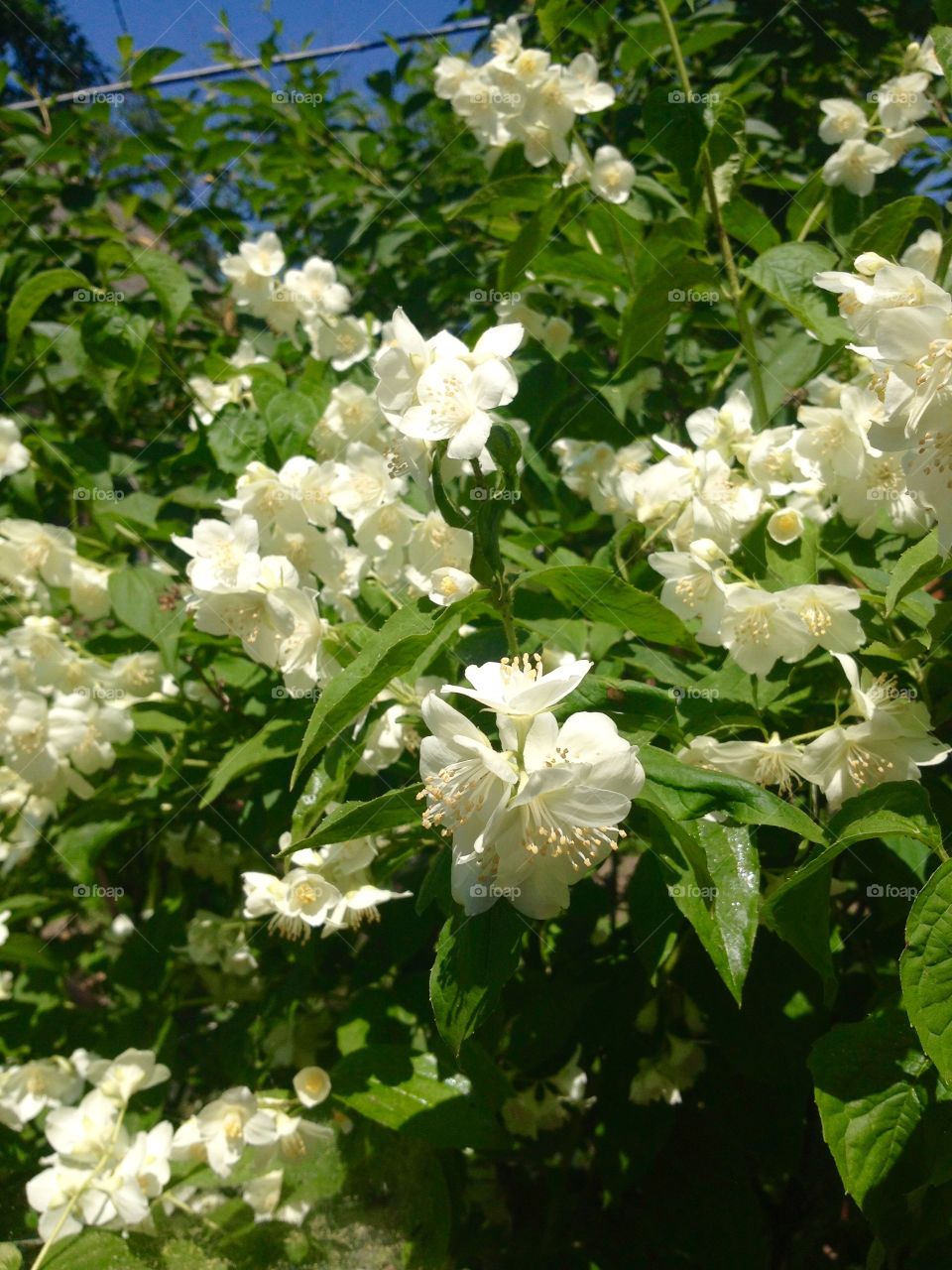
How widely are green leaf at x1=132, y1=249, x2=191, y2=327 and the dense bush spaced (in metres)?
0.01

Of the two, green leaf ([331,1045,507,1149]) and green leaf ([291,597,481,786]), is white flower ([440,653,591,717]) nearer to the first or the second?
green leaf ([291,597,481,786])

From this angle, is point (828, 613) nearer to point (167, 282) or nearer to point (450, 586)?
point (450, 586)

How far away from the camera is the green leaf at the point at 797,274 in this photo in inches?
63.8

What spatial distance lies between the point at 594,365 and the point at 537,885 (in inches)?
50.6

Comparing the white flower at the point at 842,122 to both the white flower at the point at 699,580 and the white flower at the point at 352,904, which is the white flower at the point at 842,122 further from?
the white flower at the point at 352,904

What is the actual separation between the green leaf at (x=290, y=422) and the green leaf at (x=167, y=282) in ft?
1.39

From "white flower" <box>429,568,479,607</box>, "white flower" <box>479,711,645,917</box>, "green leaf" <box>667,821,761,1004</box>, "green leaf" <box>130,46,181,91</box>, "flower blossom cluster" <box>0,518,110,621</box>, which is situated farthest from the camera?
"green leaf" <box>130,46,181,91</box>

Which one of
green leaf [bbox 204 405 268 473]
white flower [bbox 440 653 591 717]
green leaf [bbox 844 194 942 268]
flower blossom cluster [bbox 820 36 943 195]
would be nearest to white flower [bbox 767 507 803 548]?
green leaf [bbox 844 194 942 268]

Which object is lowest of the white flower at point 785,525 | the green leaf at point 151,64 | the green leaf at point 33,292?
the white flower at point 785,525

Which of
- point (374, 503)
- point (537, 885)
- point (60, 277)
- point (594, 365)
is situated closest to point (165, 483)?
point (60, 277)

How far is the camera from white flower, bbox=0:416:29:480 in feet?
7.84

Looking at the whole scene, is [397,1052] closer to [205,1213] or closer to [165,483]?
[205,1213]

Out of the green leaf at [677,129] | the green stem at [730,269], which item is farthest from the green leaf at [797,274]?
the green leaf at [677,129]

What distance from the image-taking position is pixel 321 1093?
75.5 inches
